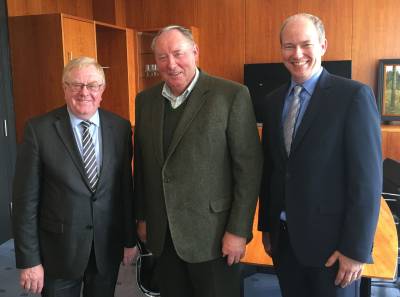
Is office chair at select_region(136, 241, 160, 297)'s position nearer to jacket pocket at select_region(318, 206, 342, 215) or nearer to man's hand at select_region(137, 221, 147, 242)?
man's hand at select_region(137, 221, 147, 242)

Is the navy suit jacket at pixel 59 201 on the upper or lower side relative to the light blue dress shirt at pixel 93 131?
lower

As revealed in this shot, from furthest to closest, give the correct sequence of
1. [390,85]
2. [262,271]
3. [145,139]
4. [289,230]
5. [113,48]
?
[113,48]
[390,85]
[262,271]
[145,139]
[289,230]

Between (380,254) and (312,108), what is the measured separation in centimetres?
90

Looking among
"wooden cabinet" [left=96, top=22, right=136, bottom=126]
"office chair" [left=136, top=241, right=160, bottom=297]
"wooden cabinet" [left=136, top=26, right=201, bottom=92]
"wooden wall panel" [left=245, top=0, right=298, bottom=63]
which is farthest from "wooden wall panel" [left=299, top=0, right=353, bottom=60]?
"office chair" [left=136, top=241, right=160, bottom=297]

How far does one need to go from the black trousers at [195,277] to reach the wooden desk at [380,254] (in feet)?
0.75

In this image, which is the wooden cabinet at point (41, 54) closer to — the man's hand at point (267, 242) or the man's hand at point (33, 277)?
the man's hand at point (33, 277)

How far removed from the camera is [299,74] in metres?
1.55

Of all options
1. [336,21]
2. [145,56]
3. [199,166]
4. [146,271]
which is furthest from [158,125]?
[336,21]

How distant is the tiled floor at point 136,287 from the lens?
3.02m

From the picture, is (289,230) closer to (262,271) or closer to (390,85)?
(262,271)

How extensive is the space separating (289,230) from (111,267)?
0.81m

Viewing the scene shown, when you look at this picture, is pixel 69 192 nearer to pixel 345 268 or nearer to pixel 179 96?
pixel 179 96

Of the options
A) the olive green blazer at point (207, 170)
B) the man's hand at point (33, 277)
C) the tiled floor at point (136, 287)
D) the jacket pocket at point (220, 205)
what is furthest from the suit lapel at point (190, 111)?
the tiled floor at point (136, 287)

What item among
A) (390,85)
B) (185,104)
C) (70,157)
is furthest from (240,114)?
(390,85)
